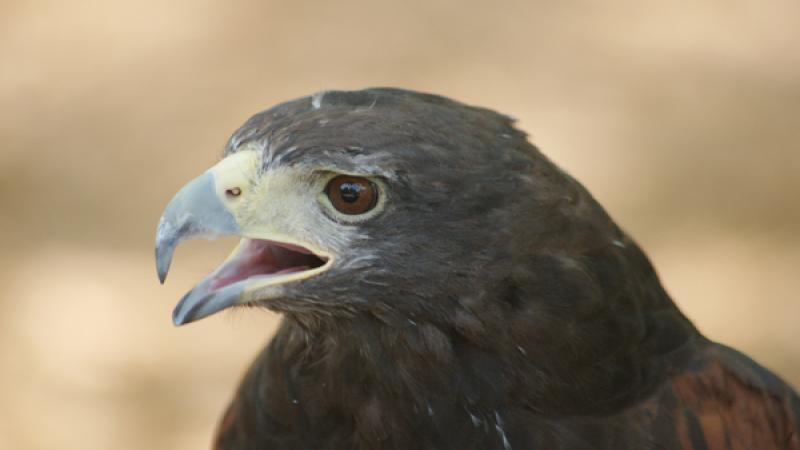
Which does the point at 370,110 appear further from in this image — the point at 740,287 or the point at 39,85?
the point at 39,85

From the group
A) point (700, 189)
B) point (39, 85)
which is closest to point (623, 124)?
point (700, 189)

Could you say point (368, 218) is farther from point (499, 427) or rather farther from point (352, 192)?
point (499, 427)

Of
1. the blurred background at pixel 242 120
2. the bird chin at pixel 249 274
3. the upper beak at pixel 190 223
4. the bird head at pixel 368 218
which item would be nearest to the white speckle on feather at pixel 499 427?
the bird head at pixel 368 218

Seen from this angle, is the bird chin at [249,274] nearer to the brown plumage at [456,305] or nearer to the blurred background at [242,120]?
the brown plumage at [456,305]

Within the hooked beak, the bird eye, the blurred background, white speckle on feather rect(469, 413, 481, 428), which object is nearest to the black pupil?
the bird eye

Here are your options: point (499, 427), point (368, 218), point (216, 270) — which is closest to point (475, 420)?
point (499, 427)
